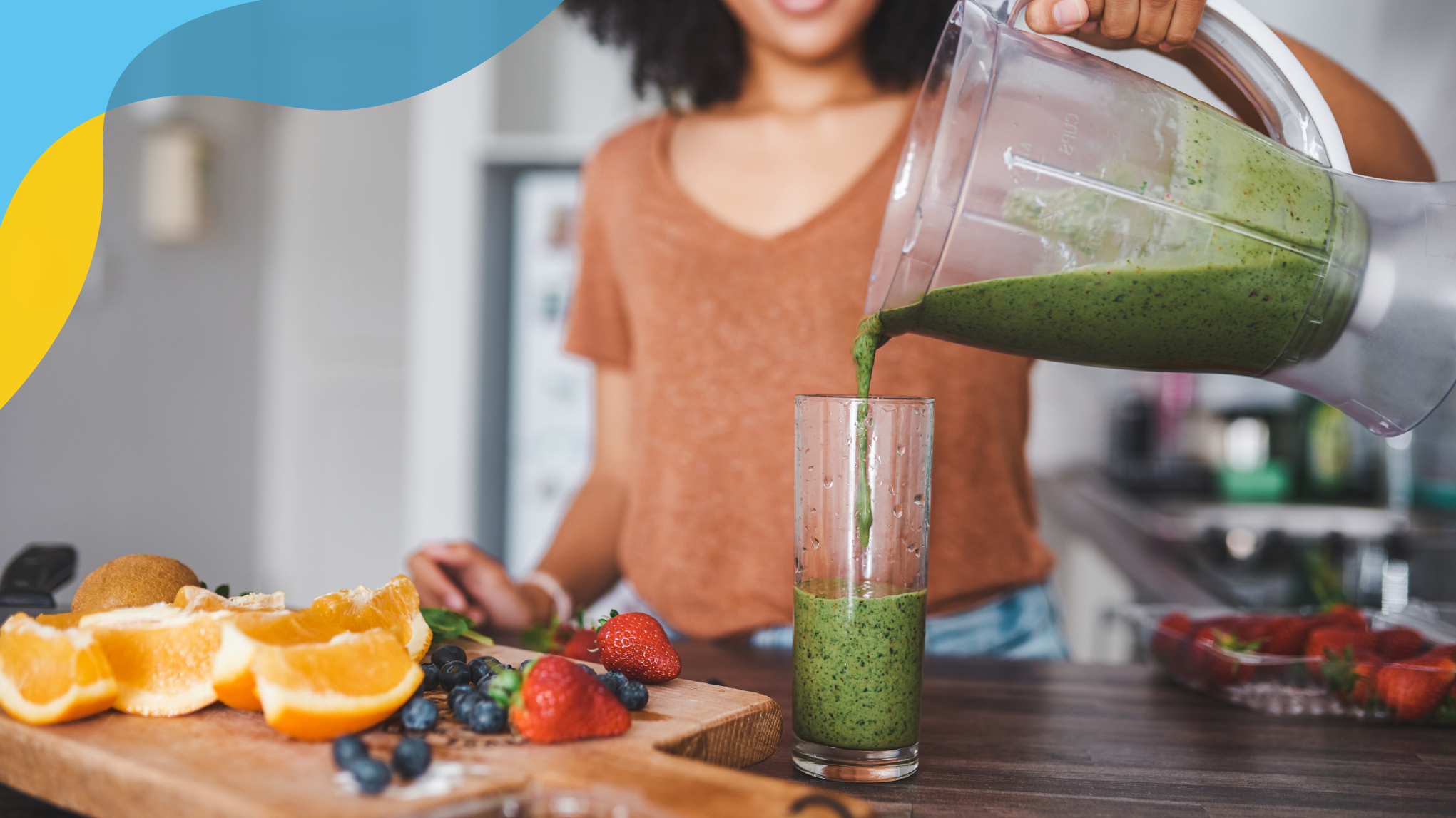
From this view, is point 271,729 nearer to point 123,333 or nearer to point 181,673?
point 181,673

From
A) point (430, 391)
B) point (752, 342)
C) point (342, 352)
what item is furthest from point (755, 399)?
point (342, 352)

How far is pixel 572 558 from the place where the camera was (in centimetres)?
146

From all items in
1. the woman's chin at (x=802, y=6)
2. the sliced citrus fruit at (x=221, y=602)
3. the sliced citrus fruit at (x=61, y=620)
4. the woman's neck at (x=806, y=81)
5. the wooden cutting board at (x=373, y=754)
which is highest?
the woman's chin at (x=802, y=6)

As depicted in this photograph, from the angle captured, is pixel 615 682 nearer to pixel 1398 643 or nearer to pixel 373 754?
pixel 373 754

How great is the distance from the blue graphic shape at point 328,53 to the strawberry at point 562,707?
0.59 m

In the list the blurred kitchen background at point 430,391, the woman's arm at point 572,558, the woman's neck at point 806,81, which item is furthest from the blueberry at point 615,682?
the blurred kitchen background at point 430,391

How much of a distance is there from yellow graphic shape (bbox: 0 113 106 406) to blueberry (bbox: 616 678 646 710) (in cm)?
63

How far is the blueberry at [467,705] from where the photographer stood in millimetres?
684

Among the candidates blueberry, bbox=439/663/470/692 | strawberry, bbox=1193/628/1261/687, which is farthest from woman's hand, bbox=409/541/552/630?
strawberry, bbox=1193/628/1261/687

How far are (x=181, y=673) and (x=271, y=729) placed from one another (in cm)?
8

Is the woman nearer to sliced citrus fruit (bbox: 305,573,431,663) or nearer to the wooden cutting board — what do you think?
sliced citrus fruit (bbox: 305,573,431,663)

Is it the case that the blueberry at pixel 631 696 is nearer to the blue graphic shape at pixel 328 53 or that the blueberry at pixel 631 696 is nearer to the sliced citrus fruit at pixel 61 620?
the sliced citrus fruit at pixel 61 620

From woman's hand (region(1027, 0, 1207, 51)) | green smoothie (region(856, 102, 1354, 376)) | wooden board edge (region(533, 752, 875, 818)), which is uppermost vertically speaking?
woman's hand (region(1027, 0, 1207, 51))

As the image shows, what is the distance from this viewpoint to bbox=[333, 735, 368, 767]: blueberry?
1.95ft
